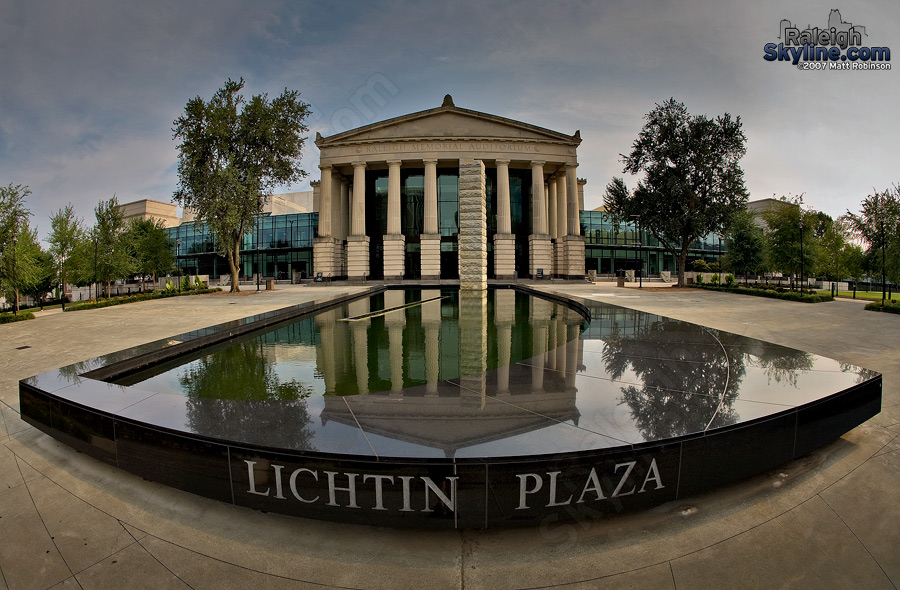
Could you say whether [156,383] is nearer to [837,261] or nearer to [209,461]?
[209,461]

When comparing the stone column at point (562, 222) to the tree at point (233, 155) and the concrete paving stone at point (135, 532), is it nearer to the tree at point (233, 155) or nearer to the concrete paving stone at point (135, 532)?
the tree at point (233, 155)

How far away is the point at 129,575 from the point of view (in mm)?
2674

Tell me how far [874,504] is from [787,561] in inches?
55.8

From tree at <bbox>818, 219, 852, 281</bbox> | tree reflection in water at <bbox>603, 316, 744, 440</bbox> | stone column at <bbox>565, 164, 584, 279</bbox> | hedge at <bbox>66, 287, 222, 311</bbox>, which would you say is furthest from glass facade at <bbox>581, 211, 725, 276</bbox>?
tree reflection in water at <bbox>603, 316, 744, 440</bbox>

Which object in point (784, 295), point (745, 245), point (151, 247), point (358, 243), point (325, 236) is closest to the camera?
point (784, 295)

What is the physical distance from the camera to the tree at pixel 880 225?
883 inches

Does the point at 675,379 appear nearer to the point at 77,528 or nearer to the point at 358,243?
the point at 77,528

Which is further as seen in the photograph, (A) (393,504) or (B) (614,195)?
(B) (614,195)

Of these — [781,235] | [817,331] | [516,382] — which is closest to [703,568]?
[516,382]

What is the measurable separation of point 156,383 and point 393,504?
188 inches

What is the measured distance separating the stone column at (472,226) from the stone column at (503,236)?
19.5 metres

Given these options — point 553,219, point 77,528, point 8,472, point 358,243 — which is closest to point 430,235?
point 358,243

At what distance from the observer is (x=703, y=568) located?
105 inches

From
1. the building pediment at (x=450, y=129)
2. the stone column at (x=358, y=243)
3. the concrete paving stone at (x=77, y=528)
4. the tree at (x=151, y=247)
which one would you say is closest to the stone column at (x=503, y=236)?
the building pediment at (x=450, y=129)
